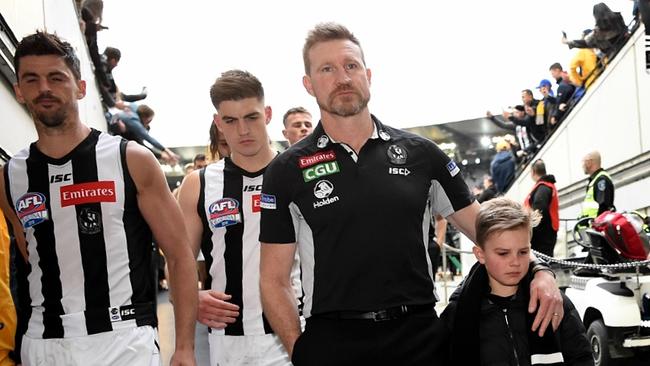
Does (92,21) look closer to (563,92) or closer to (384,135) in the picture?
(384,135)

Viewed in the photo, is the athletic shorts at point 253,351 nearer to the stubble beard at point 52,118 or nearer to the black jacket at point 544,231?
the stubble beard at point 52,118

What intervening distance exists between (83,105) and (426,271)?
256 inches

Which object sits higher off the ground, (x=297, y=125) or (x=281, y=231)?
(x=297, y=125)

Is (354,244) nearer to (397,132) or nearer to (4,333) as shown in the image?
(397,132)

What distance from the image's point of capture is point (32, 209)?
8.67ft

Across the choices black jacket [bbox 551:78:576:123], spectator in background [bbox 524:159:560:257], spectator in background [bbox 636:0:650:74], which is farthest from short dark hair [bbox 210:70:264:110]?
black jacket [bbox 551:78:576:123]

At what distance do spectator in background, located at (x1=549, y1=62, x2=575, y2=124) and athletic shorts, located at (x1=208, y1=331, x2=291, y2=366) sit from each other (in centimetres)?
1235

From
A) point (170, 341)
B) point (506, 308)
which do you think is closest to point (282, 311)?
point (506, 308)

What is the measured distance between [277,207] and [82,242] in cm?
73

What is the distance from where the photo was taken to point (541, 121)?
16875 millimetres

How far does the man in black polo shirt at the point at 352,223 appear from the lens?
2309 mm

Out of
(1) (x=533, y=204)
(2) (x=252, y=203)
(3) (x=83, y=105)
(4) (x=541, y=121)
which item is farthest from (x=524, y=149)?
(2) (x=252, y=203)

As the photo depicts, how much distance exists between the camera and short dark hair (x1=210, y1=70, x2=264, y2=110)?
342cm

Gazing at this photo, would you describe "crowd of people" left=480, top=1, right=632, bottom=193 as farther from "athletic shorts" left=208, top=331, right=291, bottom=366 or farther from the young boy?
"athletic shorts" left=208, top=331, right=291, bottom=366
